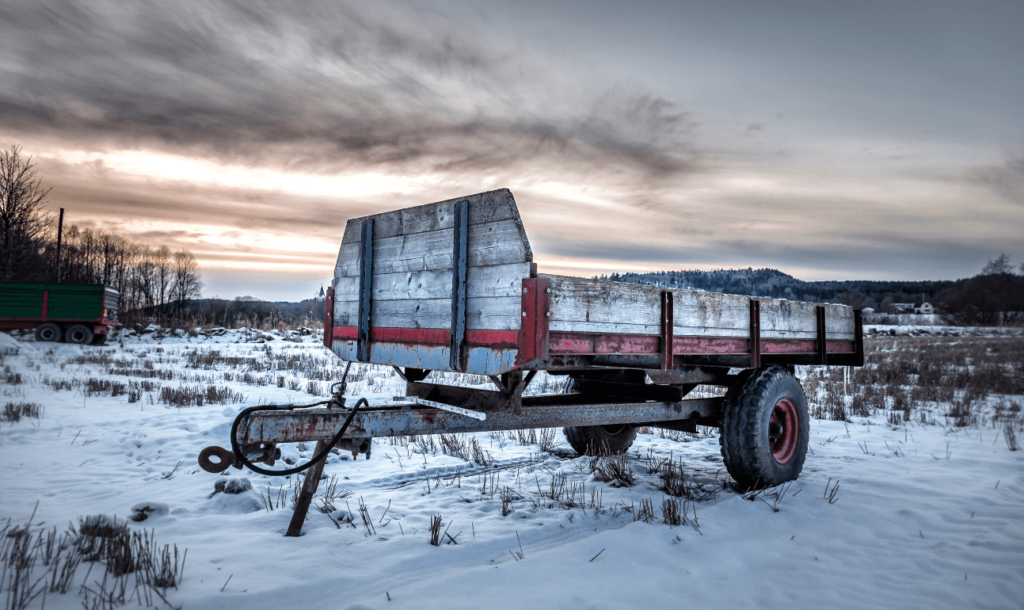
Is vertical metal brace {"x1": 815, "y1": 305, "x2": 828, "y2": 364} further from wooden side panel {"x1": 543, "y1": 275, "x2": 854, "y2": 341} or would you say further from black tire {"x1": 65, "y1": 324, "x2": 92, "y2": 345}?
black tire {"x1": 65, "y1": 324, "x2": 92, "y2": 345}

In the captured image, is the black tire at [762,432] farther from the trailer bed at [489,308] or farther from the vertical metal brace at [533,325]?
the vertical metal brace at [533,325]

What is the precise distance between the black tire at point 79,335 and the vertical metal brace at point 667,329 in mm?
25030

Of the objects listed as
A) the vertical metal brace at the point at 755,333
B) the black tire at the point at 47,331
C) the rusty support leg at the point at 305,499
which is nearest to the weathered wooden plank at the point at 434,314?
the rusty support leg at the point at 305,499

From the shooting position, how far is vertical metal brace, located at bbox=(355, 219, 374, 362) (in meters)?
3.93

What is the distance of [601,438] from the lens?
601cm

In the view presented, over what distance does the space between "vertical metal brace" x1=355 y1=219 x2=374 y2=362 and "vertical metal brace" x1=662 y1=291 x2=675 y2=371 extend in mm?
2175

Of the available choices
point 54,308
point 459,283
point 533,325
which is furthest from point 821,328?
point 54,308

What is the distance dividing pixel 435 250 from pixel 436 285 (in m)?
0.24

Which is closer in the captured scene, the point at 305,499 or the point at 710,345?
the point at 305,499

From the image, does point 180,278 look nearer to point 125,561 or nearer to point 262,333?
point 262,333

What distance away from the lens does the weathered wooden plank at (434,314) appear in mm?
3078

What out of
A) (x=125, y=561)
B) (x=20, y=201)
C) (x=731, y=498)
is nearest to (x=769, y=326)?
(x=731, y=498)

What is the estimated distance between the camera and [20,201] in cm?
2958

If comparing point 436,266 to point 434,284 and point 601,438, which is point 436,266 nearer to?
point 434,284
